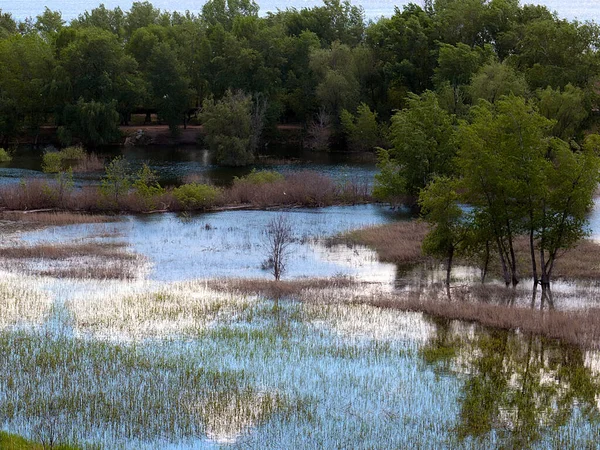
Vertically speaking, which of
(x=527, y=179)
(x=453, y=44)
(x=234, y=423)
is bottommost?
(x=234, y=423)

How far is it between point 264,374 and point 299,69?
98220 mm

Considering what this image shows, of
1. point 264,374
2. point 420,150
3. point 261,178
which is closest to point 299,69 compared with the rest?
point 261,178

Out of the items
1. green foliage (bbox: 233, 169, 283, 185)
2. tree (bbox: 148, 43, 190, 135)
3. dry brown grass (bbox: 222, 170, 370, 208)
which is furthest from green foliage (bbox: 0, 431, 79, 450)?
tree (bbox: 148, 43, 190, 135)

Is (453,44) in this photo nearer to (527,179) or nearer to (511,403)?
(527,179)

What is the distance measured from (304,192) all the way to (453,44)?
177 ft

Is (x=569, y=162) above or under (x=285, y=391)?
above

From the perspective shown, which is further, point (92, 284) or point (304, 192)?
point (304, 192)

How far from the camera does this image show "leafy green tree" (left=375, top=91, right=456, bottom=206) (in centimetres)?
6562

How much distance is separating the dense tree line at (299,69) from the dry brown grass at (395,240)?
41.1 m

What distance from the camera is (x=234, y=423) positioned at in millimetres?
20844

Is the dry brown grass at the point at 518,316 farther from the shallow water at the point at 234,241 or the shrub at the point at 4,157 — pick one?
the shrub at the point at 4,157

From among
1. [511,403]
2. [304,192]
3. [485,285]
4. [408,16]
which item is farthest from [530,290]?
[408,16]

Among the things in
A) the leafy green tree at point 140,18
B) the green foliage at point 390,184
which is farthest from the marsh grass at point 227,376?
the leafy green tree at point 140,18

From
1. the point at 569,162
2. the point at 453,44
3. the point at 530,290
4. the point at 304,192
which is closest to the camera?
the point at 569,162
